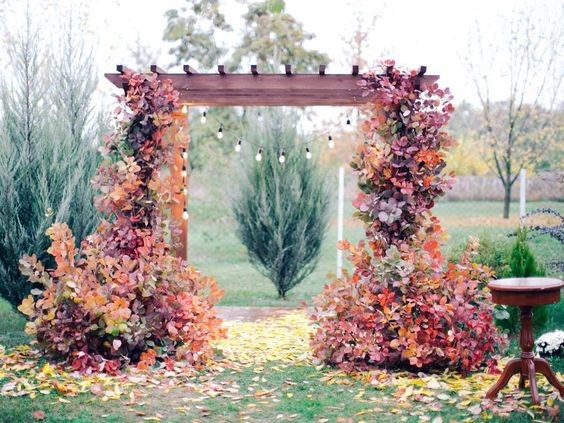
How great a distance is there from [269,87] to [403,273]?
2041 mm

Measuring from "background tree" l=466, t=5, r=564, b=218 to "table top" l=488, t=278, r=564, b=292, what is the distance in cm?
1004

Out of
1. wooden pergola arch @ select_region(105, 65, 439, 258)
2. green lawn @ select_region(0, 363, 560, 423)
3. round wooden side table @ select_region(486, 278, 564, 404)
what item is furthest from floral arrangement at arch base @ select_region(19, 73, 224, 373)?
round wooden side table @ select_region(486, 278, 564, 404)

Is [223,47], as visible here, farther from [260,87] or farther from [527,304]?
[527,304]

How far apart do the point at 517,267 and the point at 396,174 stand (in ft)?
6.30

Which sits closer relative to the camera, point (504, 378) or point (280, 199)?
point (504, 378)

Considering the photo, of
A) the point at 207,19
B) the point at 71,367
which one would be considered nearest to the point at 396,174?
the point at 71,367

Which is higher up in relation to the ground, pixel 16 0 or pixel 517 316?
pixel 16 0

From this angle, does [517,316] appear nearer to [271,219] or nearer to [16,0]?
[271,219]

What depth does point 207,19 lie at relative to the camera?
1645 cm

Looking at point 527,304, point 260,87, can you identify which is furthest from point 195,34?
point 527,304

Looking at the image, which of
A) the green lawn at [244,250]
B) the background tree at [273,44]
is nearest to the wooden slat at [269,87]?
the green lawn at [244,250]

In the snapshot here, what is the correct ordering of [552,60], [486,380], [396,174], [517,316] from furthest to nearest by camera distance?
[552,60], [517,316], [396,174], [486,380]

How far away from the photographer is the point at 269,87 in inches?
250

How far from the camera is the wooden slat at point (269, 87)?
6293 mm
